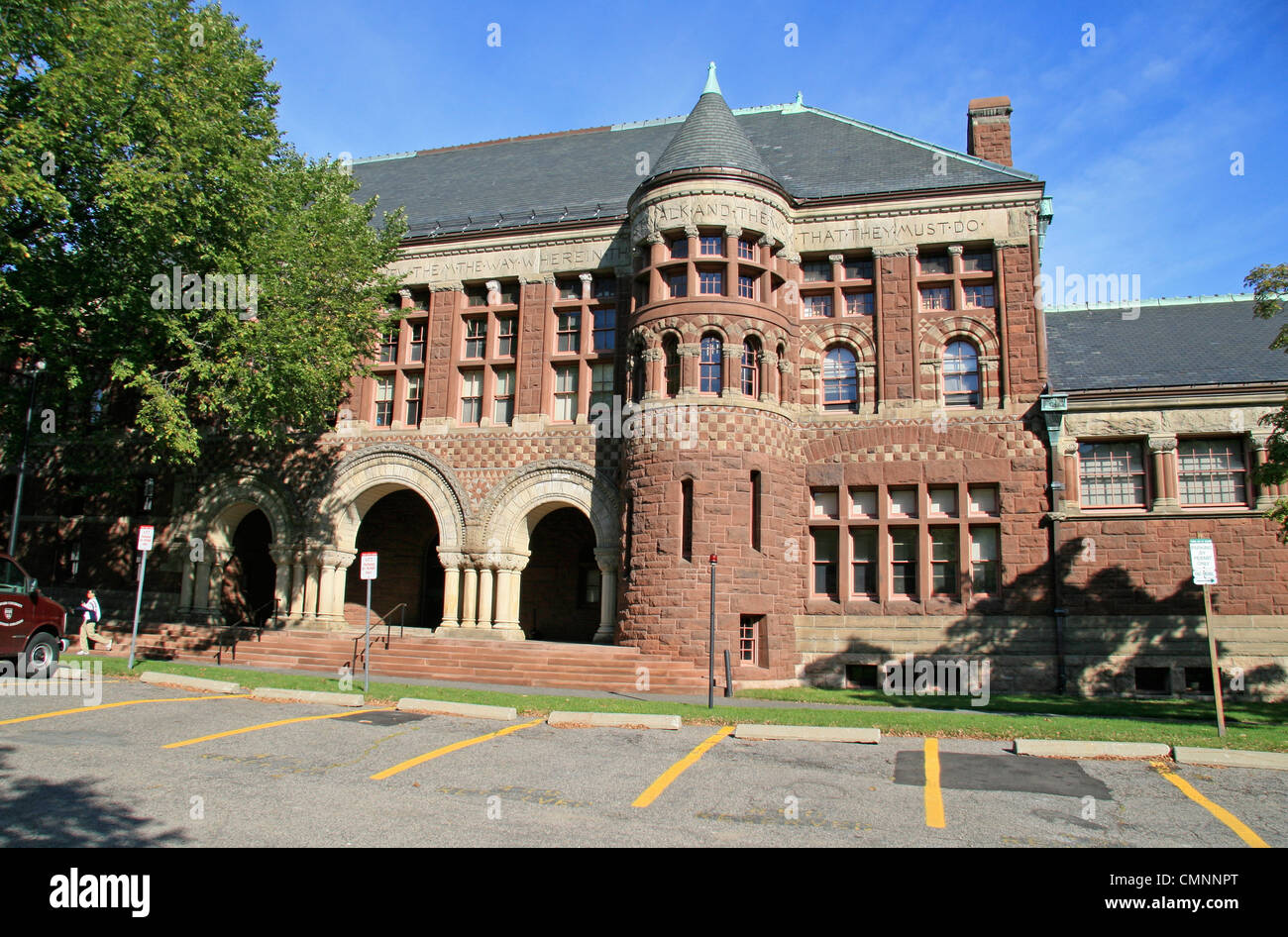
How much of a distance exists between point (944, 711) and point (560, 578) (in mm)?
13957

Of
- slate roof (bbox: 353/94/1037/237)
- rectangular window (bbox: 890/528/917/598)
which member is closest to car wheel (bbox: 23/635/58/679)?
slate roof (bbox: 353/94/1037/237)

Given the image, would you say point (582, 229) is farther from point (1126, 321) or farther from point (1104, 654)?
point (1104, 654)

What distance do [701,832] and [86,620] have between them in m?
19.8

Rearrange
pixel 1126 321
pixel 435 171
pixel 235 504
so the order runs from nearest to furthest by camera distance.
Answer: pixel 1126 321, pixel 235 504, pixel 435 171

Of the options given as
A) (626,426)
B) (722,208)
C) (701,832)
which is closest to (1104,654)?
(626,426)

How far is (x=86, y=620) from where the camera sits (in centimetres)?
2117

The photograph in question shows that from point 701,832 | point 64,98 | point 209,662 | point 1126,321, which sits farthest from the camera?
point 1126,321

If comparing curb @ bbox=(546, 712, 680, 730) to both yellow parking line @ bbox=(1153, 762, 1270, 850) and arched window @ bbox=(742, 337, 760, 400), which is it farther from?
arched window @ bbox=(742, 337, 760, 400)

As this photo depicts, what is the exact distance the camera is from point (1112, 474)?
2058 centimetres

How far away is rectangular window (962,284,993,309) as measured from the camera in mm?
22016

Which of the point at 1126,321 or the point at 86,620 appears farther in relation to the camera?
the point at 1126,321

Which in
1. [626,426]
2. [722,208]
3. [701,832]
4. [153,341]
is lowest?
[701,832]

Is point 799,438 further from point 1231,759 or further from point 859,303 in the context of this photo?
point 1231,759

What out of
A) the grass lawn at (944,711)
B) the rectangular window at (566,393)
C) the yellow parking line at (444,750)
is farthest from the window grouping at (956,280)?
the yellow parking line at (444,750)
